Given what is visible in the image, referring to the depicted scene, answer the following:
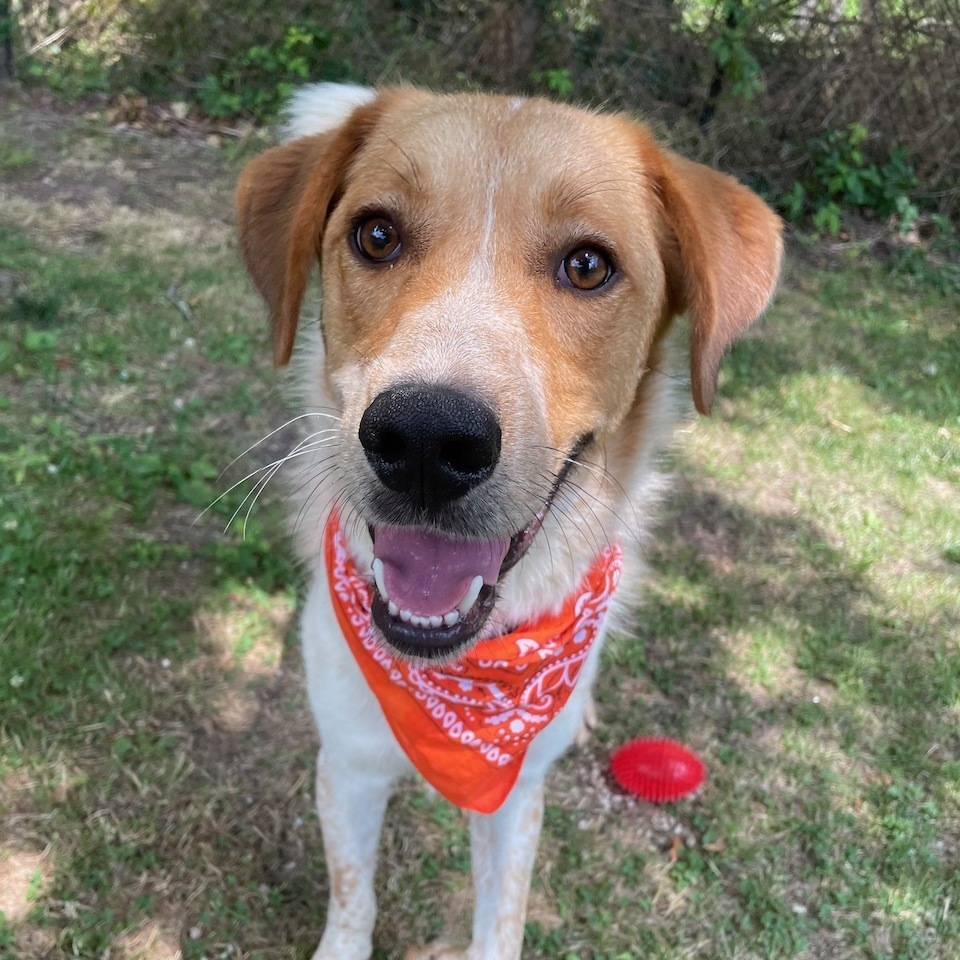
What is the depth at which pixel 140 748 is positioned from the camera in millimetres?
3043

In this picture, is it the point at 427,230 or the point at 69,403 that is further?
the point at 69,403

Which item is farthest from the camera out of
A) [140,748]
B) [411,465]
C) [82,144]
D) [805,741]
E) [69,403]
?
[82,144]

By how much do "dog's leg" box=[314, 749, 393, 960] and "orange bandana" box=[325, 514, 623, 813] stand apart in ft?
0.75

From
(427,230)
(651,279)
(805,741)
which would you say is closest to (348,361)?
(427,230)

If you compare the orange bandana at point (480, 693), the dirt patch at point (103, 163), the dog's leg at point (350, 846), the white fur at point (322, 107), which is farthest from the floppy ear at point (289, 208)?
the dirt patch at point (103, 163)

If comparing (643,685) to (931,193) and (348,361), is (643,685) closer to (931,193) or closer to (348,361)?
(348,361)

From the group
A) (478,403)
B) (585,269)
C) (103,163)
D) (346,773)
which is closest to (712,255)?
(585,269)

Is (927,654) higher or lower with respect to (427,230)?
lower

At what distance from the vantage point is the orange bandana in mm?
2293

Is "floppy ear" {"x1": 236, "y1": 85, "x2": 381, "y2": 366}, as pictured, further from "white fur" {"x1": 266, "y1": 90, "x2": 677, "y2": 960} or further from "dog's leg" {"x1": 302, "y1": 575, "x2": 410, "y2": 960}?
"dog's leg" {"x1": 302, "y1": 575, "x2": 410, "y2": 960}

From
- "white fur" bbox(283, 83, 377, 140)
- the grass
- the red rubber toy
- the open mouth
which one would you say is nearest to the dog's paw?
the grass

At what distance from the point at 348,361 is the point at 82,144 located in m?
6.27

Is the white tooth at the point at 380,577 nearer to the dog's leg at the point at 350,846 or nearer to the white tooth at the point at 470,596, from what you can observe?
the white tooth at the point at 470,596

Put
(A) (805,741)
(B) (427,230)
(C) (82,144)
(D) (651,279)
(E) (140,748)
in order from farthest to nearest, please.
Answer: (C) (82,144) → (A) (805,741) → (E) (140,748) → (D) (651,279) → (B) (427,230)
